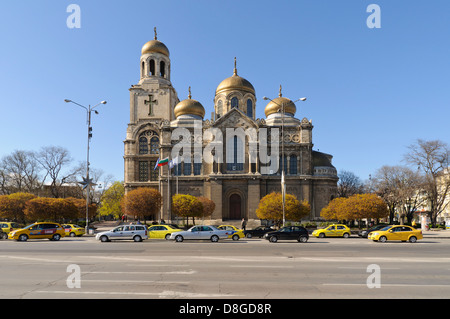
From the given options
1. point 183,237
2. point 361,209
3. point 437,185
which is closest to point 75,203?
point 183,237

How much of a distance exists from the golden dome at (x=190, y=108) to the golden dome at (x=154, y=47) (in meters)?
11.7

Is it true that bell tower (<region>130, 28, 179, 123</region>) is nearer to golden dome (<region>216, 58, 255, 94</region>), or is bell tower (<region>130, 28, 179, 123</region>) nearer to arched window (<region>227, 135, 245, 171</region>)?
golden dome (<region>216, 58, 255, 94</region>)

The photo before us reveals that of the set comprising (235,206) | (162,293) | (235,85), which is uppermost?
(235,85)

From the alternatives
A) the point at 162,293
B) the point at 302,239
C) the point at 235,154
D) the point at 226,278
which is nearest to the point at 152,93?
the point at 235,154

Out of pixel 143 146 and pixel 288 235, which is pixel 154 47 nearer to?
pixel 143 146

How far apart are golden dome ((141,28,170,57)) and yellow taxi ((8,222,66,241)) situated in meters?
45.0

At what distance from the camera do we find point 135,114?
65.8m

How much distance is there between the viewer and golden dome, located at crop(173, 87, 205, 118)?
62594mm

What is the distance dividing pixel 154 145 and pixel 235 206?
1881 centimetres

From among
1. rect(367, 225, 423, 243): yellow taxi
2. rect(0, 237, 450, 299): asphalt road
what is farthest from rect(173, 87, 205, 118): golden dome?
rect(0, 237, 450, 299): asphalt road

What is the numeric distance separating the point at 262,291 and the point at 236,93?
188ft

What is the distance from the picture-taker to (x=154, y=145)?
63.8m

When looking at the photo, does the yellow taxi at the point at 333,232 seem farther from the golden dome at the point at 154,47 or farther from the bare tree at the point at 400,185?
the golden dome at the point at 154,47
